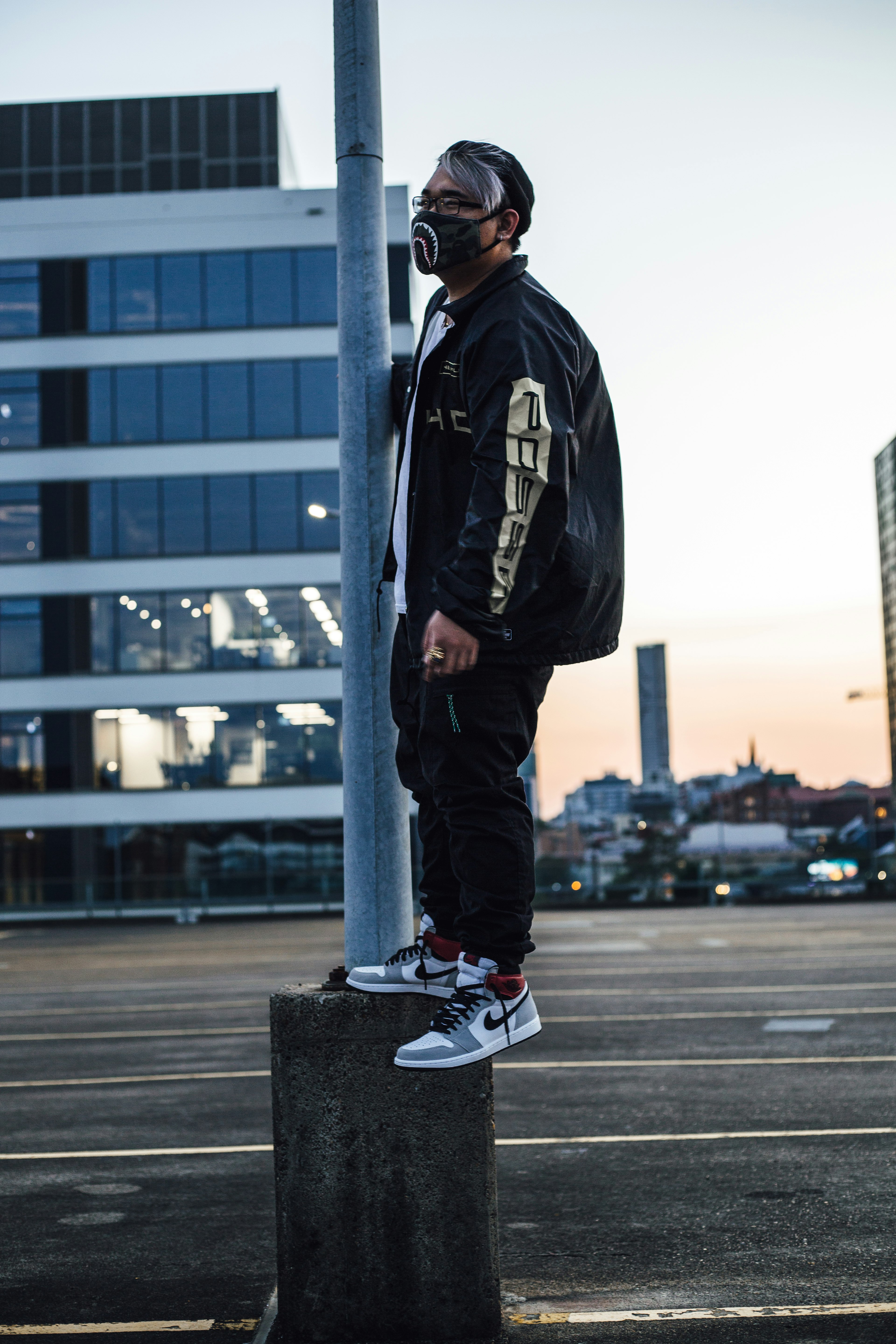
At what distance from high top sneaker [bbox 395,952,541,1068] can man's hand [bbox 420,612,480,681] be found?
69cm

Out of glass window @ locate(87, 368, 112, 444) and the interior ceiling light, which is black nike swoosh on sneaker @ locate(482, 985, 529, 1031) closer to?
the interior ceiling light

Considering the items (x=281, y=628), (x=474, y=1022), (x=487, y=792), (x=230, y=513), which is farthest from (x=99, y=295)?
(x=474, y=1022)

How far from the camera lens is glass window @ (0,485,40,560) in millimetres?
38281

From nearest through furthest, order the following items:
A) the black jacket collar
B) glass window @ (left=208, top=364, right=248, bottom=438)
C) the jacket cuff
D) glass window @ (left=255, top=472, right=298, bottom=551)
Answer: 1. the jacket cuff
2. the black jacket collar
3. glass window @ (left=255, top=472, right=298, bottom=551)
4. glass window @ (left=208, top=364, right=248, bottom=438)

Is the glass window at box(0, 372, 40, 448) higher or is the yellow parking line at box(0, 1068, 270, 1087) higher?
the glass window at box(0, 372, 40, 448)

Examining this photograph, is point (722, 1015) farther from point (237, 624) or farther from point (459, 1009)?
point (237, 624)

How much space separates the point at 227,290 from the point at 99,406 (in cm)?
501

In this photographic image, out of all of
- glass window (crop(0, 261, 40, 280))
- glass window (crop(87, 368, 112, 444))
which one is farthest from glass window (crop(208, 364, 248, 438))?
glass window (crop(0, 261, 40, 280))

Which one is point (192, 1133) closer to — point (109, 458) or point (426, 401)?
point (426, 401)

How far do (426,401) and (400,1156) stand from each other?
187 cm

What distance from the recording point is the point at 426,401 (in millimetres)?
3121

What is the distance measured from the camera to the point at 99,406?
3856 cm

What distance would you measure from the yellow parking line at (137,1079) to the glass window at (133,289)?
3340cm

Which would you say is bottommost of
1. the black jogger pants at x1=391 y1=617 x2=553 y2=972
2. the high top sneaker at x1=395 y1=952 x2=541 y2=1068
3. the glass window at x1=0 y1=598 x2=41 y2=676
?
the high top sneaker at x1=395 y1=952 x2=541 y2=1068
